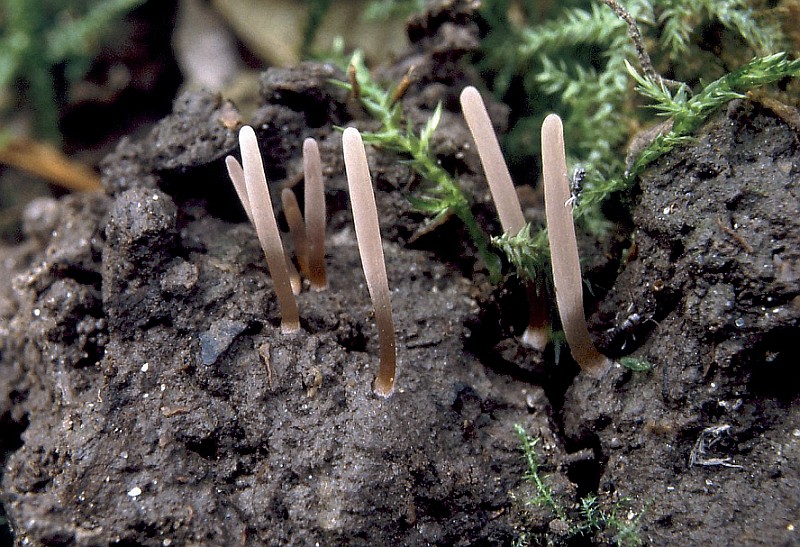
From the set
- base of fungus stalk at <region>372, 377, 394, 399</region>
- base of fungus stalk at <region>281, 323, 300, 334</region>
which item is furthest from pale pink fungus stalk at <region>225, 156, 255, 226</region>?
base of fungus stalk at <region>372, 377, 394, 399</region>

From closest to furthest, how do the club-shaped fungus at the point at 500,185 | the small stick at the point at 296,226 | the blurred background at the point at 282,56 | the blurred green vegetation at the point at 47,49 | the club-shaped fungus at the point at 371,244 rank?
1. the club-shaped fungus at the point at 371,244
2. the club-shaped fungus at the point at 500,185
3. the small stick at the point at 296,226
4. the blurred background at the point at 282,56
5. the blurred green vegetation at the point at 47,49

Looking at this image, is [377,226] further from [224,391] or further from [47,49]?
[47,49]

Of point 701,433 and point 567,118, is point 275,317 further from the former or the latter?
point 567,118

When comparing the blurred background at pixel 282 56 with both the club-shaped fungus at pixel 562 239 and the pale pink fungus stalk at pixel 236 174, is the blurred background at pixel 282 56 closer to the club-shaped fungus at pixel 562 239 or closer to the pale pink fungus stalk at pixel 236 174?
the club-shaped fungus at pixel 562 239

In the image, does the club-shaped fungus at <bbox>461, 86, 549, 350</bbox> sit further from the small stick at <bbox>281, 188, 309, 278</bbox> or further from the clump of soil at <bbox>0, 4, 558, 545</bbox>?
the small stick at <bbox>281, 188, 309, 278</bbox>

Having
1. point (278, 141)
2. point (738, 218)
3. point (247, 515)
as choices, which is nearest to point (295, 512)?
point (247, 515)

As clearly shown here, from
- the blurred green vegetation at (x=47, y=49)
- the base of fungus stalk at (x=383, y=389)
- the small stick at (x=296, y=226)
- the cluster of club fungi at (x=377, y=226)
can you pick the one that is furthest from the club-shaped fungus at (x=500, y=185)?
the blurred green vegetation at (x=47, y=49)
